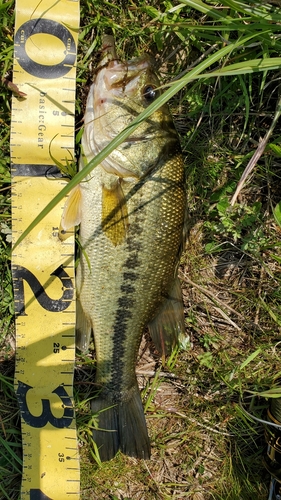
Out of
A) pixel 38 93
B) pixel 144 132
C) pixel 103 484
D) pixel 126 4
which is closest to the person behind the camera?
pixel 144 132

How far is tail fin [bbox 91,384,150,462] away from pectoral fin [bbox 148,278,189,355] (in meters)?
0.33

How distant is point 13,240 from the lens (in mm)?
2533

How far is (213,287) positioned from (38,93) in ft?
5.64

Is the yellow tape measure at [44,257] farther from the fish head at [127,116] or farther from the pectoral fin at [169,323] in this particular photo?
the pectoral fin at [169,323]

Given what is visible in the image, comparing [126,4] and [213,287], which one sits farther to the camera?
[213,287]

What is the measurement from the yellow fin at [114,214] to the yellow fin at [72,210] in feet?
0.55

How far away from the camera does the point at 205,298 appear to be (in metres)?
2.99

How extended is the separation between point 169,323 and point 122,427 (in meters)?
0.71

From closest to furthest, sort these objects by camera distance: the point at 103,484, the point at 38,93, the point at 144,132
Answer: the point at 144,132, the point at 38,93, the point at 103,484

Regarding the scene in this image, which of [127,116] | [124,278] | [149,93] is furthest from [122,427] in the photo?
[149,93]

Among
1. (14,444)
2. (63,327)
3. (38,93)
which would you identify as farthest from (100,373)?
(38,93)

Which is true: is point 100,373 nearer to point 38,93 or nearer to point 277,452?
point 277,452

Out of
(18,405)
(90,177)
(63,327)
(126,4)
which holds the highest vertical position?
(126,4)

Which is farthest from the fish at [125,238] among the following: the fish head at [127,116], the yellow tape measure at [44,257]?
the yellow tape measure at [44,257]
